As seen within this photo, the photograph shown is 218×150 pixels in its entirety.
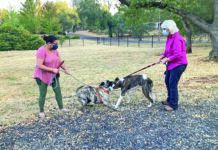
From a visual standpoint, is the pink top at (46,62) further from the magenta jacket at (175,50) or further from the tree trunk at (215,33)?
the tree trunk at (215,33)

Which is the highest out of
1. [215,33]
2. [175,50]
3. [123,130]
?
[215,33]

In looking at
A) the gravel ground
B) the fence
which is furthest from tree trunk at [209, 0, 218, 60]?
the fence

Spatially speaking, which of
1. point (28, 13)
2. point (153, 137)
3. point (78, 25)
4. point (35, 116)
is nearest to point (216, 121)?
point (153, 137)

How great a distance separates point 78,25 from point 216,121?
83.2 m

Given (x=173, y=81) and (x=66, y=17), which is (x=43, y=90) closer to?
(x=173, y=81)

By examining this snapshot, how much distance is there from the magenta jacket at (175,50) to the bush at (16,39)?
33.3 metres

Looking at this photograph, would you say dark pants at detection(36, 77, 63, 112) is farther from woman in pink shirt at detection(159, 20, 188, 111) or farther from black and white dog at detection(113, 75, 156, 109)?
woman in pink shirt at detection(159, 20, 188, 111)

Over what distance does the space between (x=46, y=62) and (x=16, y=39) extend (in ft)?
110

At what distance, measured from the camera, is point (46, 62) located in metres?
6.98

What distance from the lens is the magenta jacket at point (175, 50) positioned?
22.9ft

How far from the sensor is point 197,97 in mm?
8688

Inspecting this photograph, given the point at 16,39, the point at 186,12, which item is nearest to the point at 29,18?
the point at 16,39

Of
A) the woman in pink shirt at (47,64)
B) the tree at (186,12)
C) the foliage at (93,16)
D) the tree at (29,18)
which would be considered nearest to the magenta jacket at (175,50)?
the woman in pink shirt at (47,64)

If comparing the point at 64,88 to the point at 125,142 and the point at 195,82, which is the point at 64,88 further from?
the point at 125,142
